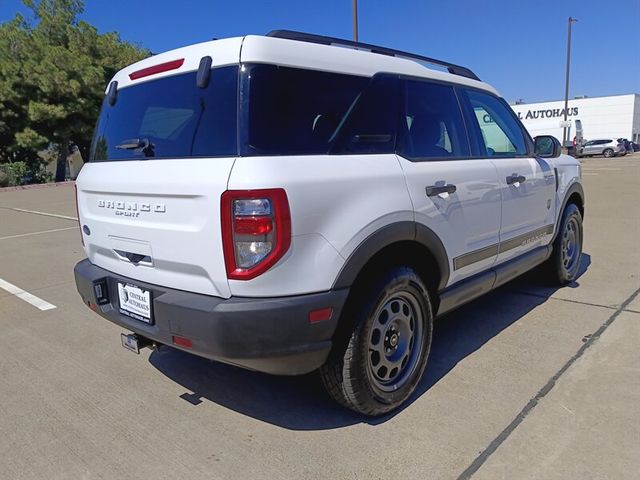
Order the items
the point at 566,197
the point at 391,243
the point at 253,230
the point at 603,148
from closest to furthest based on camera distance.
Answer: the point at 253,230
the point at 391,243
the point at 566,197
the point at 603,148

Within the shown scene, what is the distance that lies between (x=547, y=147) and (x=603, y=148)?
1581 inches

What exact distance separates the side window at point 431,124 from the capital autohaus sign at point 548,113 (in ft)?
169

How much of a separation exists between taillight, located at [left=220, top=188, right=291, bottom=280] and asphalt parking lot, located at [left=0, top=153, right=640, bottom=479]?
3.36ft

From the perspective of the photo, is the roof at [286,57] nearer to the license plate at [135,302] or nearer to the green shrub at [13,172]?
the license plate at [135,302]

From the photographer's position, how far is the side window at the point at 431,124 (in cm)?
288

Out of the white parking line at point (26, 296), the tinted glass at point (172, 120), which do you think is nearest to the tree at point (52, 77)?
the white parking line at point (26, 296)

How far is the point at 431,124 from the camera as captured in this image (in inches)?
123

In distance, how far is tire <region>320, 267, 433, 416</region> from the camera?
8.14 feet

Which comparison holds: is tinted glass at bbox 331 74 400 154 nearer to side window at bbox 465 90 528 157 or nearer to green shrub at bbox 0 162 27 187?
side window at bbox 465 90 528 157

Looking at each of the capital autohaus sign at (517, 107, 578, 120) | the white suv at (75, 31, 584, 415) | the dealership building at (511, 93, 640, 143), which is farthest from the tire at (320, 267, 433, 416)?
A: the capital autohaus sign at (517, 107, 578, 120)

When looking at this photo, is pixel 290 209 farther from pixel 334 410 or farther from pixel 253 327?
pixel 334 410

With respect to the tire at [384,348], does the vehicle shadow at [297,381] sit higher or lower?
lower

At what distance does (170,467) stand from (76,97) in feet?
79.3

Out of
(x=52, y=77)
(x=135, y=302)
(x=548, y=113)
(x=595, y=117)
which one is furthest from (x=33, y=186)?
(x=595, y=117)
